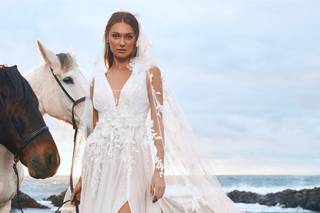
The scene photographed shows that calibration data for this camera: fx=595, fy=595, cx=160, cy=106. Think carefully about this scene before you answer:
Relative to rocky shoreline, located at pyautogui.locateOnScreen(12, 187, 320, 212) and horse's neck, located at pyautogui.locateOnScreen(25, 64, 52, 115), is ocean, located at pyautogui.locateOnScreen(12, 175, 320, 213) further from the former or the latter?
horse's neck, located at pyautogui.locateOnScreen(25, 64, 52, 115)

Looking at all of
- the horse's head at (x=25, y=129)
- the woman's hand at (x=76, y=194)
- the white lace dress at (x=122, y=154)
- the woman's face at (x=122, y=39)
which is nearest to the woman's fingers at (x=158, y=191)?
the white lace dress at (x=122, y=154)

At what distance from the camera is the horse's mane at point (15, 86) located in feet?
13.3

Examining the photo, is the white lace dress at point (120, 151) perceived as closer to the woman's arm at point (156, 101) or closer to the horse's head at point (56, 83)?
the woman's arm at point (156, 101)

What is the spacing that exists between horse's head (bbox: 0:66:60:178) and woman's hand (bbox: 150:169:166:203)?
103 cm

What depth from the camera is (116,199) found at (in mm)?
3432

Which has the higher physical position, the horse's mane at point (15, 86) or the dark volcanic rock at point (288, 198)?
the horse's mane at point (15, 86)

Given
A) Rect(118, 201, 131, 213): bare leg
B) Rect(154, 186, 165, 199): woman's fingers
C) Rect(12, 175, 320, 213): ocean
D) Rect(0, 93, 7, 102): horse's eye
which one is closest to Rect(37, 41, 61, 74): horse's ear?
Rect(0, 93, 7, 102): horse's eye

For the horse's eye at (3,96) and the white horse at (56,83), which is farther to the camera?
the white horse at (56,83)

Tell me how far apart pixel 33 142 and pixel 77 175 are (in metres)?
0.38

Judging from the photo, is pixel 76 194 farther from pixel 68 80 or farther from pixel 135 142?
pixel 68 80

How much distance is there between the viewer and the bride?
3449mm

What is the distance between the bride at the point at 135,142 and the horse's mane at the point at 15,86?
2.11 ft

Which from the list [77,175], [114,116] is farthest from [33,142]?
[114,116]

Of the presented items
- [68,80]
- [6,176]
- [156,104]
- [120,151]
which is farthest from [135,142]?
[68,80]
